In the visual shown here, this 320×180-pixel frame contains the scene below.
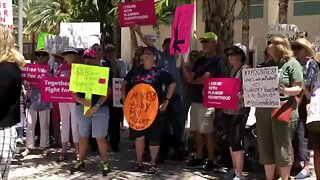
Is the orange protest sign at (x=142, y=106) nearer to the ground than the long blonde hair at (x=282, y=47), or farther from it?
nearer to the ground

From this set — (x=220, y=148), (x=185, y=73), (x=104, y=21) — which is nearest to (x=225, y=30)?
(x=185, y=73)

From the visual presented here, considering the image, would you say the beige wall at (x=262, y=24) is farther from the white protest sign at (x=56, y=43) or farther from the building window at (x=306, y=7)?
the white protest sign at (x=56, y=43)

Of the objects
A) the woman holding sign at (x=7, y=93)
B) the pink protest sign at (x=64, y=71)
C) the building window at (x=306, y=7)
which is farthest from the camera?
the building window at (x=306, y=7)

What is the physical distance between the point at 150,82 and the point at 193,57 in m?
1.51

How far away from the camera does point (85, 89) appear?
7.21 meters

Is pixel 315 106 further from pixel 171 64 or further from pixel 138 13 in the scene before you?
pixel 138 13

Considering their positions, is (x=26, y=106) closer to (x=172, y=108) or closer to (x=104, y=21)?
(x=172, y=108)

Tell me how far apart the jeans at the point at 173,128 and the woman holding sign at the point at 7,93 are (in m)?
4.13

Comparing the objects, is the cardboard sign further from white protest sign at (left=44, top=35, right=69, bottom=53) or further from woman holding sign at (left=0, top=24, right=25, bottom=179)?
woman holding sign at (left=0, top=24, right=25, bottom=179)

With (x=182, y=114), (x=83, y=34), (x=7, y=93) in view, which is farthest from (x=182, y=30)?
(x=7, y=93)

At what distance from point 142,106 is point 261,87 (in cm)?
193

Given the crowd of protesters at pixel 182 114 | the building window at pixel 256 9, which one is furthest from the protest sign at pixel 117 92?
the building window at pixel 256 9

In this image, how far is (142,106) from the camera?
7.41m

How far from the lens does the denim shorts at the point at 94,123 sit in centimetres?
727
